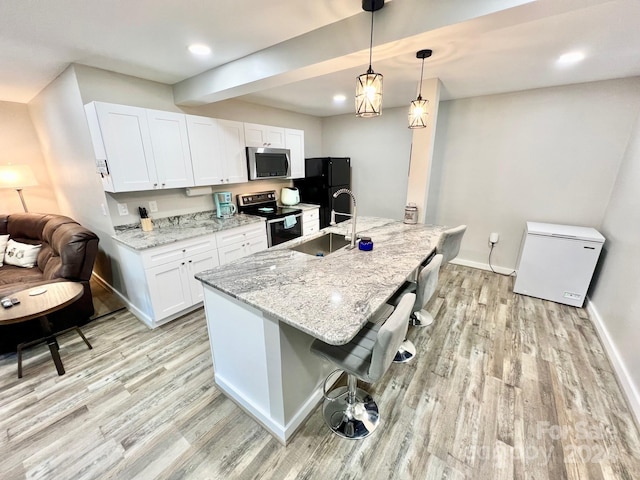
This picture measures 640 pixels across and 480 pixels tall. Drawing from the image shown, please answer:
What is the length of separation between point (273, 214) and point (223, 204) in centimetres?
67

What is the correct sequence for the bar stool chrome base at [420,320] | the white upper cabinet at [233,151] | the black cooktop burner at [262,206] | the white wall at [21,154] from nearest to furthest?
the bar stool chrome base at [420,320] → the white upper cabinet at [233,151] → the white wall at [21,154] → the black cooktop burner at [262,206]

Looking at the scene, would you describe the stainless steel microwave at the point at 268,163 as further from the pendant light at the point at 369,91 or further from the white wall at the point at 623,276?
the white wall at the point at 623,276

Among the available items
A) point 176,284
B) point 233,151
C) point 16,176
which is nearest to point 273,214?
point 233,151

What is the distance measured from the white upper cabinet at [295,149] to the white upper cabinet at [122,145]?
1.87 metres

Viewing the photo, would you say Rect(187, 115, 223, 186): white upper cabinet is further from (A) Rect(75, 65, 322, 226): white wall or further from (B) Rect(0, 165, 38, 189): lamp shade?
(B) Rect(0, 165, 38, 189): lamp shade

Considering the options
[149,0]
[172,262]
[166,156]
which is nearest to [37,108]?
[166,156]

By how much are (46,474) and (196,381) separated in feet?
2.56

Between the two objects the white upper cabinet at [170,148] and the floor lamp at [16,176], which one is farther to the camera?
the floor lamp at [16,176]

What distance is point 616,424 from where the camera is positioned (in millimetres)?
1554

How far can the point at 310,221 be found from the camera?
4.04m

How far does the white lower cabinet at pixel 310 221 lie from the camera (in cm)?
390

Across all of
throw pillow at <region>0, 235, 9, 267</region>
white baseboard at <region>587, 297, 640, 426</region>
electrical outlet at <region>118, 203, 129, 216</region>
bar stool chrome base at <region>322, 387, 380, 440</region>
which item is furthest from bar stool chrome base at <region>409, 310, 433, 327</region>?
throw pillow at <region>0, 235, 9, 267</region>

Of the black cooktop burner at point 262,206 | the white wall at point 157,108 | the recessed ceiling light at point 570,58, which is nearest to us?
the recessed ceiling light at point 570,58

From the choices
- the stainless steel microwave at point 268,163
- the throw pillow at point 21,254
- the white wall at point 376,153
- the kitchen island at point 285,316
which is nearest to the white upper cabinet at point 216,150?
the stainless steel microwave at point 268,163
